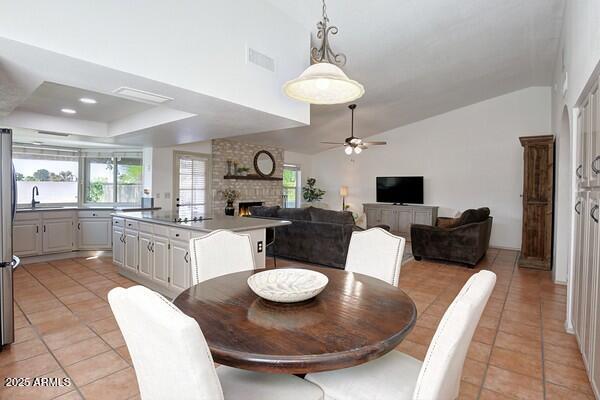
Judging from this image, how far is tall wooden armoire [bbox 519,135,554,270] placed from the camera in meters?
4.83

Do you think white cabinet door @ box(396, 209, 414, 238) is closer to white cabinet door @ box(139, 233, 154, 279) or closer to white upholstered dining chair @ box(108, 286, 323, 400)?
white cabinet door @ box(139, 233, 154, 279)

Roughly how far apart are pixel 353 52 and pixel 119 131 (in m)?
3.54

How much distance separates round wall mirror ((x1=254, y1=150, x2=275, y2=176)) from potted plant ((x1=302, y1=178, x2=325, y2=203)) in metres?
1.60

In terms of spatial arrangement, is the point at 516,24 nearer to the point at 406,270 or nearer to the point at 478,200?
the point at 406,270

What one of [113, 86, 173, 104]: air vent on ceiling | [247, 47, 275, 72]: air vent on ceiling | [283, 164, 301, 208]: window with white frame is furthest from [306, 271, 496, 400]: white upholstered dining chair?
[283, 164, 301, 208]: window with white frame

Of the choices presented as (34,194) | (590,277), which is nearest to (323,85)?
(590,277)

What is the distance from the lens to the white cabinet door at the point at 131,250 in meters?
4.01

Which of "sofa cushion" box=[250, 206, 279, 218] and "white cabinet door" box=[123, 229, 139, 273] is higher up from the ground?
"sofa cushion" box=[250, 206, 279, 218]

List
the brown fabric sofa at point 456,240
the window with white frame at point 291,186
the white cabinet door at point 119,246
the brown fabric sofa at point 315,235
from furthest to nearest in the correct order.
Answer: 1. the window with white frame at point 291,186
2. the brown fabric sofa at point 456,240
3. the brown fabric sofa at point 315,235
4. the white cabinet door at point 119,246

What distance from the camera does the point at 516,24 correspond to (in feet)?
12.5

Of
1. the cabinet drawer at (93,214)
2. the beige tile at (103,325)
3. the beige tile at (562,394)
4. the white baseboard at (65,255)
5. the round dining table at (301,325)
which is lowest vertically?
the beige tile at (562,394)

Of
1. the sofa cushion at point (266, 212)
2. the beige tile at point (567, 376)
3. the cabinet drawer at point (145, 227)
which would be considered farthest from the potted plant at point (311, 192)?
the beige tile at point (567, 376)

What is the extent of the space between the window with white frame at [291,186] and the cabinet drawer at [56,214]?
530 centimetres

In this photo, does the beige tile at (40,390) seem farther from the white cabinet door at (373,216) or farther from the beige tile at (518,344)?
the white cabinet door at (373,216)
